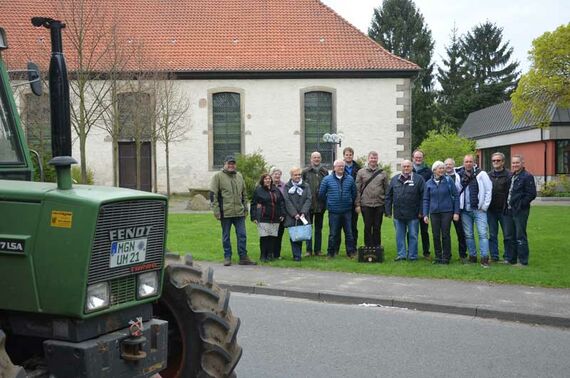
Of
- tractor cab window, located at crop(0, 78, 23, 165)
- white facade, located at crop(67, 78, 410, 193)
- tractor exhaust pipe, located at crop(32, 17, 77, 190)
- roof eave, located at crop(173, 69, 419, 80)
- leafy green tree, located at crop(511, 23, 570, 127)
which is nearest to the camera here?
tractor exhaust pipe, located at crop(32, 17, 77, 190)

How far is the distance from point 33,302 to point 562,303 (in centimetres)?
769

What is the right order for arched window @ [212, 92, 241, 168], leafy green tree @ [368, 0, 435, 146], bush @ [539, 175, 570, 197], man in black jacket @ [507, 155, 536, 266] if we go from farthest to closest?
leafy green tree @ [368, 0, 435, 146] < bush @ [539, 175, 570, 197] < arched window @ [212, 92, 241, 168] < man in black jacket @ [507, 155, 536, 266]

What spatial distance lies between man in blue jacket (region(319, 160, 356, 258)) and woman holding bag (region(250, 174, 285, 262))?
961 millimetres

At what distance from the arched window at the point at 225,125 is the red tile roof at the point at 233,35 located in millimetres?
1721

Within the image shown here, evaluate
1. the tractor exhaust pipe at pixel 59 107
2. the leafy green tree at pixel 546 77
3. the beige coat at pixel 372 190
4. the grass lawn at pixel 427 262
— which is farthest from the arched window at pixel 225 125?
the tractor exhaust pipe at pixel 59 107

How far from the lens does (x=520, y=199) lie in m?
12.1

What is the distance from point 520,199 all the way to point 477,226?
3.12 feet

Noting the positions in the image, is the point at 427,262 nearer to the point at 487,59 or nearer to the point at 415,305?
the point at 415,305

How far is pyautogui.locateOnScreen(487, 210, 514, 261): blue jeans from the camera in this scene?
12.5 meters

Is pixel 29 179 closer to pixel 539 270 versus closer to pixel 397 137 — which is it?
Answer: pixel 539 270

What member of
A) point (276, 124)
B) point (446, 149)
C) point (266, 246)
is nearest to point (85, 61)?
point (276, 124)

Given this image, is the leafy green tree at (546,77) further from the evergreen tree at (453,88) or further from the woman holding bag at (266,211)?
the evergreen tree at (453,88)

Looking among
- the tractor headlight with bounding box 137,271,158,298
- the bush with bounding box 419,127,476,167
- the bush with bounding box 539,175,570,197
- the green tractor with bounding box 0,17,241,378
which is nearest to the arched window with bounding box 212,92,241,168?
the bush with bounding box 419,127,476,167

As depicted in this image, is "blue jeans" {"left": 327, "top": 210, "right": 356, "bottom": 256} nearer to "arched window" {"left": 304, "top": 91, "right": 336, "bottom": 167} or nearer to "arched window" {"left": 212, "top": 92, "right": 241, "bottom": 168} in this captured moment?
"arched window" {"left": 304, "top": 91, "right": 336, "bottom": 167}
